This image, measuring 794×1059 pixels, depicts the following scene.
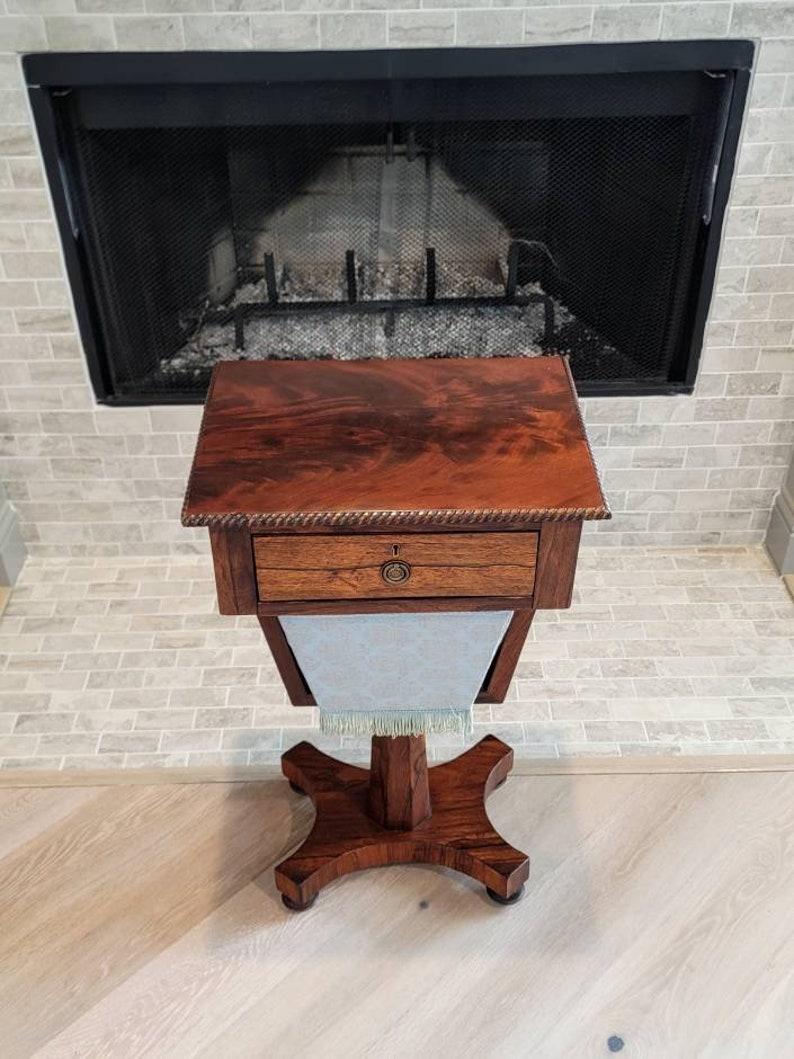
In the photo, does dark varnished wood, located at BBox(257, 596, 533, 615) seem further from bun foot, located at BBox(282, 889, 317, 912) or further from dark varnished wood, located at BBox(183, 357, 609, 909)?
bun foot, located at BBox(282, 889, 317, 912)

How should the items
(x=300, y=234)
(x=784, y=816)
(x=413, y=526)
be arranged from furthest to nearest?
(x=300, y=234), (x=784, y=816), (x=413, y=526)

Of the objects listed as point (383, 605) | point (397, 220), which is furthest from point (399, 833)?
point (397, 220)

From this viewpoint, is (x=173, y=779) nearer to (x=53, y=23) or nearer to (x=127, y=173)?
(x=127, y=173)

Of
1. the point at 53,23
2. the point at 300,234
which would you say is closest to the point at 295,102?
the point at 300,234

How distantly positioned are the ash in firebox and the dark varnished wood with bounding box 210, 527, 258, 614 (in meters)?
0.99

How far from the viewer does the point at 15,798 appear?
1.77m

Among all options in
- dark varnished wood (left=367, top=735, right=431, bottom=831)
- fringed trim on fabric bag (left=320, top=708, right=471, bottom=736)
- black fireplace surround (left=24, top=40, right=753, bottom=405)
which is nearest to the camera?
fringed trim on fabric bag (left=320, top=708, right=471, bottom=736)

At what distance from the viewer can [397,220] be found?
79.5 inches

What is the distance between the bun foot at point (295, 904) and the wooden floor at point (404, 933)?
0.01 metres

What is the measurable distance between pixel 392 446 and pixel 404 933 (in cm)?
80

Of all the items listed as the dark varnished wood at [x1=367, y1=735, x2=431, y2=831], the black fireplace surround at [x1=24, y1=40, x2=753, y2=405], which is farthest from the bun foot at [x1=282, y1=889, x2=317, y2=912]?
the black fireplace surround at [x1=24, y1=40, x2=753, y2=405]

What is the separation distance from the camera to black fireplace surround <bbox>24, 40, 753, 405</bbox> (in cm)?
179

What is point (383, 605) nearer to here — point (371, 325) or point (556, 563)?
point (556, 563)

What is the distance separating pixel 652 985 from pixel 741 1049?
0.47 ft
